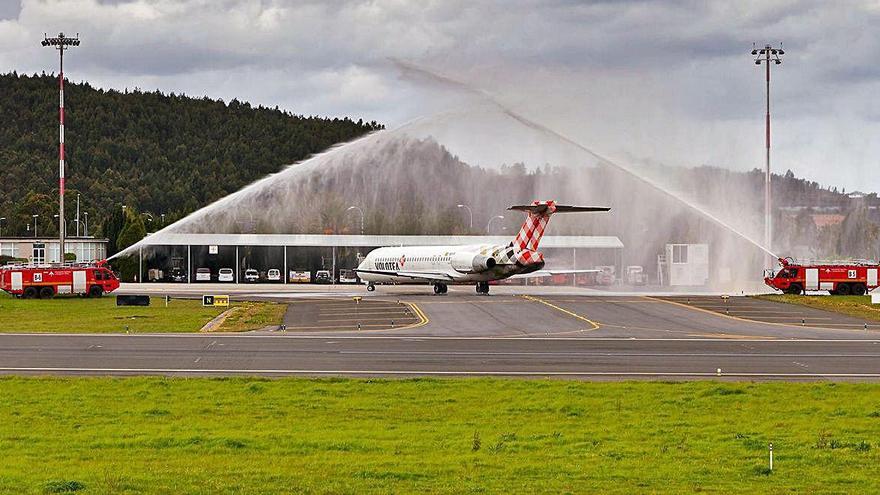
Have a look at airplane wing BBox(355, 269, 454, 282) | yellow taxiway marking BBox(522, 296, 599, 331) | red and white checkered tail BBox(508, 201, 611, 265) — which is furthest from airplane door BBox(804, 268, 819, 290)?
airplane wing BBox(355, 269, 454, 282)

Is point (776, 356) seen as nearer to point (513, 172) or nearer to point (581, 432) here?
point (581, 432)

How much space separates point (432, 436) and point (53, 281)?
7497cm

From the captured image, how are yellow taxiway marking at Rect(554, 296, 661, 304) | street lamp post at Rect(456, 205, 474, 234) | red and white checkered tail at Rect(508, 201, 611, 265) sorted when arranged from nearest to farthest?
1. yellow taxiway marking at Rect(554, 296, 661, 304)
2. red and white checkered tail at Rect(508, 201, 611, 265)
3. street lamp post at Rect(456, 205, 474, 234)

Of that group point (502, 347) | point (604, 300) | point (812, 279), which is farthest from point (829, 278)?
point (502, 347)

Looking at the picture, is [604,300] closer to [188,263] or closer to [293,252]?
[293,252]

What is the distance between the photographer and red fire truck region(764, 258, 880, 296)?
98.4m

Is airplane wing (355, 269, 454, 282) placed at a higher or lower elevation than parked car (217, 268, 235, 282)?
higher

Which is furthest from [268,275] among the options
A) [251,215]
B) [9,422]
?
[9,422]

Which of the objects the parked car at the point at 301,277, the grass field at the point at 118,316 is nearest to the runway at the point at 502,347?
the grass field at the point at 118,316

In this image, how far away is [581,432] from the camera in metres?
26.8

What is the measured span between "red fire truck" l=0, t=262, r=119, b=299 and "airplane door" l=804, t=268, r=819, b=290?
57.5 m

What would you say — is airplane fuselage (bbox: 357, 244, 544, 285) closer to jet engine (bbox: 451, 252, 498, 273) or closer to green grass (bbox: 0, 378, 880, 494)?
jet engine (bbox: 451, 252, 498, 273)

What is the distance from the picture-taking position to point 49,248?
548 ft

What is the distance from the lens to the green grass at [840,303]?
76.2 m
